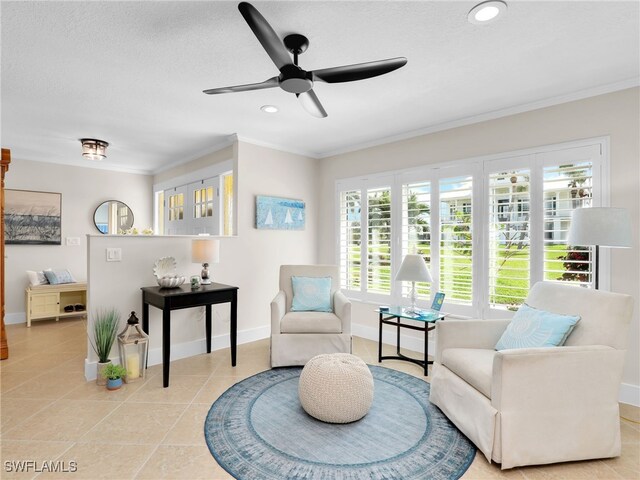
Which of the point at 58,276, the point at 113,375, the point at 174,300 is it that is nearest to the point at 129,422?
the point at 113,375

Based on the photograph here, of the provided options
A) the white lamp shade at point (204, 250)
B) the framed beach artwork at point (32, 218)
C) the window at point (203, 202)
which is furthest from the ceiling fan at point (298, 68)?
the framed beach artwork at point (32, 218)

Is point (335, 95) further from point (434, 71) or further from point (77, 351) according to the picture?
point (77, 351)

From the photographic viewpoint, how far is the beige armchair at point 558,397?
6.18ft

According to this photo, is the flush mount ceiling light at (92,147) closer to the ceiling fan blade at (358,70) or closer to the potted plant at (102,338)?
the potted plant at (102,338)

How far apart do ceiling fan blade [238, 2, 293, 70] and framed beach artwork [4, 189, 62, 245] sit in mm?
5200

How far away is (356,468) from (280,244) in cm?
305

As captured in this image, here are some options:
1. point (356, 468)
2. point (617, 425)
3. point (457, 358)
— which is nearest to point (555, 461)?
point (617, 425)

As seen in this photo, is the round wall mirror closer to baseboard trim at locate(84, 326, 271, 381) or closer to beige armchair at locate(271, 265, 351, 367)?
baseboard trim at locate(84, 326, 271, 381)

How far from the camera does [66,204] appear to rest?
5.47m

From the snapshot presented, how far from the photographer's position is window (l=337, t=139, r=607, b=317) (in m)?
2.96

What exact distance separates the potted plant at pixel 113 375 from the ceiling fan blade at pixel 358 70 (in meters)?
2.79

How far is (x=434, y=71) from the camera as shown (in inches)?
101

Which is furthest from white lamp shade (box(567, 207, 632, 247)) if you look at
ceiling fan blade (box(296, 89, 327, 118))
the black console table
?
the black console table

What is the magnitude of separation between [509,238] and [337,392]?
7.13 feet
